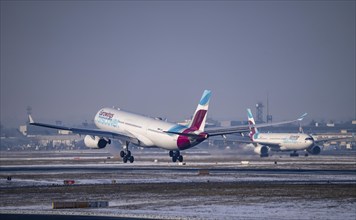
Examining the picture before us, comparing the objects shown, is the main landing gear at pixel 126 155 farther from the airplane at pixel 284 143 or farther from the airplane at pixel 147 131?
the airplane at pixel 284 143

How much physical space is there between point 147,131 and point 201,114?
8.91 m

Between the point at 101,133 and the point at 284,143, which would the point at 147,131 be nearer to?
the point at 101,133

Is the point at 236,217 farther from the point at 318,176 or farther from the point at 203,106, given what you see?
the point at 203,106

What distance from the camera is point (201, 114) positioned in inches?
3711

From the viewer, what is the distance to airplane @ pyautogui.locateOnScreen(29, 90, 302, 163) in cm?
9331

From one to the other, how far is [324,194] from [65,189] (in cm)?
1908

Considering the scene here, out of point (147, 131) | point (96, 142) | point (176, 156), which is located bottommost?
point (176, 156)

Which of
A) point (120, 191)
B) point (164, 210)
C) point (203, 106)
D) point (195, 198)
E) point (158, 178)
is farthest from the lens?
point (203, 106)

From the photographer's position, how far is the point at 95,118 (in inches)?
4289

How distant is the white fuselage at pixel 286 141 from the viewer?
14000 centimetres

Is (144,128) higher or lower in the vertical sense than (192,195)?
higher

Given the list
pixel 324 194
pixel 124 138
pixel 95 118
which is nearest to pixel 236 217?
pixel 324 194

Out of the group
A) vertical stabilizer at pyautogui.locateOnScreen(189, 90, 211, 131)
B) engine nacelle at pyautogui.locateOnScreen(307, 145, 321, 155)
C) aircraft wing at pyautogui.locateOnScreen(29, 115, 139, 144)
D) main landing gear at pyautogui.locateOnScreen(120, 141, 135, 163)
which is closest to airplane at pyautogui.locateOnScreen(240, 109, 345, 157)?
engine nacelle at pyautogui.locateOnScreen(307, 145, 321, 155)

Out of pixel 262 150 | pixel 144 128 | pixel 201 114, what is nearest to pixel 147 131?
pixel 144 128
